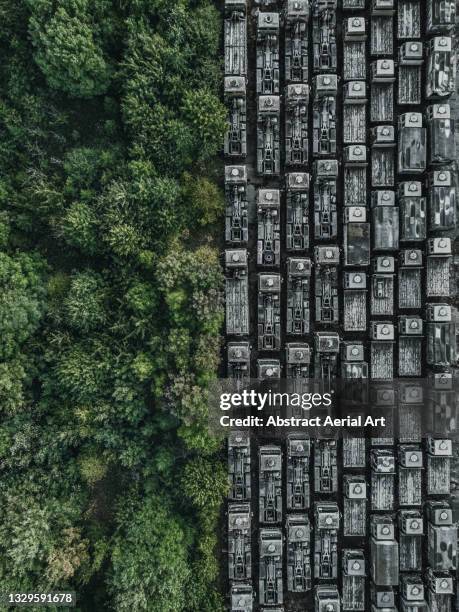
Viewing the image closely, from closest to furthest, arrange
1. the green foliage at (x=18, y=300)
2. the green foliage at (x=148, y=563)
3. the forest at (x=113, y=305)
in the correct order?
the green foliage at (x=18, y=300)
the green foliage at (x=148, y=563)
the forest at (x=113, y=305)

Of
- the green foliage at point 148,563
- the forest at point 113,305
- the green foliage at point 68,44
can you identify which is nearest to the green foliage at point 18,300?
the forest at point 113,305

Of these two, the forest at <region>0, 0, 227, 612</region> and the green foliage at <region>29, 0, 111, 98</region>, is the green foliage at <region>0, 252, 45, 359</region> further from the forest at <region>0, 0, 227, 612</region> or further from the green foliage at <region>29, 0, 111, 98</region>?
the green foliage at <region>29, 0, 111, 98</region>

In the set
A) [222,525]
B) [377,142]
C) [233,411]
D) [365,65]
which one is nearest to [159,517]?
[222,525]

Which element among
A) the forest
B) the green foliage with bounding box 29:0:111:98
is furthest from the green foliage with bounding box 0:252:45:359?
the green foliage with bounding box 29:0:111:98

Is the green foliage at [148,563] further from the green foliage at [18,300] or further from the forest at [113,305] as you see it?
the green foliage at [18,300]

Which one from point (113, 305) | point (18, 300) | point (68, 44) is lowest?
point (113, 305)

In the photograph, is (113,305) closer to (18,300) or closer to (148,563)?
(18,300)

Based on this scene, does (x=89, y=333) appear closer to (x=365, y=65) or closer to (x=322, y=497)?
(x=322, y=497)

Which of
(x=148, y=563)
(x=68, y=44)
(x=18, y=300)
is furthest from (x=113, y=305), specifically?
(x=148, y=563)
